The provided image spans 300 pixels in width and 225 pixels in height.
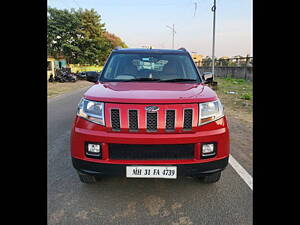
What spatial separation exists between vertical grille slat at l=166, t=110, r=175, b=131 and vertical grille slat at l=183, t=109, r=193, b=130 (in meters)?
0.12

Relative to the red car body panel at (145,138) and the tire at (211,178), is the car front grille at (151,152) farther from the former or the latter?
the tire at (211,178)

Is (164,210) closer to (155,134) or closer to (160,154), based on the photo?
(160,154)

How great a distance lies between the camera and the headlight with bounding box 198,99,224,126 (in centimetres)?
229

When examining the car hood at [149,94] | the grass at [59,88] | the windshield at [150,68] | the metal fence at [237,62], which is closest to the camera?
the car hood at [149,94]

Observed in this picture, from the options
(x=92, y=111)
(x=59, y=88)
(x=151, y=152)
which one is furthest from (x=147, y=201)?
(x=59, y=88)

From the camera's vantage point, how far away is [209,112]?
7.73 ft

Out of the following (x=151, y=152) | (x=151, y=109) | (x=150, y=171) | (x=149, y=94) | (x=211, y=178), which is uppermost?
(x=149, y=94)

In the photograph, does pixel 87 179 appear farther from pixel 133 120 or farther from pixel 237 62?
pixel 237 62

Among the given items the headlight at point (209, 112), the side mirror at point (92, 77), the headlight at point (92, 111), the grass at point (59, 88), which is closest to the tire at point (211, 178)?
the headlight at point (209, 112)

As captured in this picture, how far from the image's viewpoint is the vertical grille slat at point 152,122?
2.21 meters

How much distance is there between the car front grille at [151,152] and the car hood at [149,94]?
0.45 meters

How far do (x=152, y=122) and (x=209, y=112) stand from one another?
24.7 inches

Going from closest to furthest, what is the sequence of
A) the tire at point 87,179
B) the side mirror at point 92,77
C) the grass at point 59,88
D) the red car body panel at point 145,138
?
the red car body panel at point 145,138, the tire at point 87,179, the side mirror at point 92,77, the grass at point 59,88
